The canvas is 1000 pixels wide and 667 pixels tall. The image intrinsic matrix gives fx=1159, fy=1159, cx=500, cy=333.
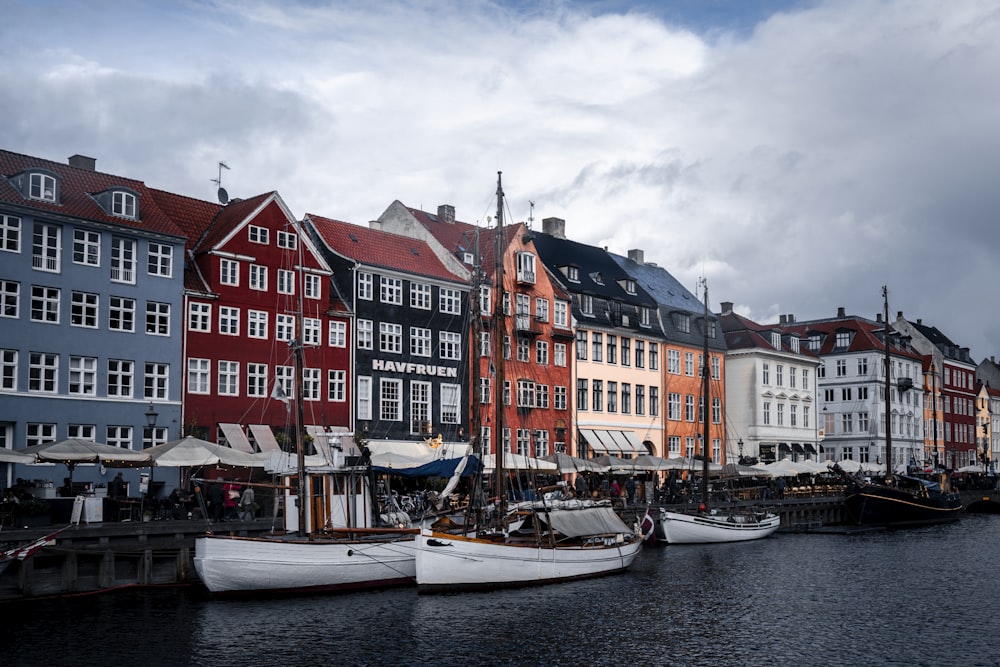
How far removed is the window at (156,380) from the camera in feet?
182

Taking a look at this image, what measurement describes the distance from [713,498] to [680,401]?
1551cm

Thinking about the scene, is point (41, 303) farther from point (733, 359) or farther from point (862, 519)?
point (733, 359)

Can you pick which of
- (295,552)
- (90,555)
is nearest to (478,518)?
(295,552)

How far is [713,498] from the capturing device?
74000 millimetres

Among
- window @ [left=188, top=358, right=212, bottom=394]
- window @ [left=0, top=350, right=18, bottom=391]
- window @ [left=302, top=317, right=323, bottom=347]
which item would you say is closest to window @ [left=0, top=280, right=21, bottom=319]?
window @ [left=0, top=350, right=18, bottom=391]

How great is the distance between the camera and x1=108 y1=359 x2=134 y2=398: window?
5469cm

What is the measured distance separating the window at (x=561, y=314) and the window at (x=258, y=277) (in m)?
23.1

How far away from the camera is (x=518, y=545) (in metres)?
40.3

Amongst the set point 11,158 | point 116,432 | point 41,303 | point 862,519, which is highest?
point 11,158

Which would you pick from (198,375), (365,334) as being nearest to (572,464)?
(365,334)

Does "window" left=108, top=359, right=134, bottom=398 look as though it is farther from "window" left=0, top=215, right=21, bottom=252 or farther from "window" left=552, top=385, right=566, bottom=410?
"window" left=552, top=385, right=566, bottom=410

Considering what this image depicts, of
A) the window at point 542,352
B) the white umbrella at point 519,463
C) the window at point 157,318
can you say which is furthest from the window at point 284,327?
the window at point 542,352

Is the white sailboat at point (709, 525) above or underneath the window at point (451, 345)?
underneath

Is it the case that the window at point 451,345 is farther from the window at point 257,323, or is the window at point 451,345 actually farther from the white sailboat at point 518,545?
the white sailboat at point 518,545
